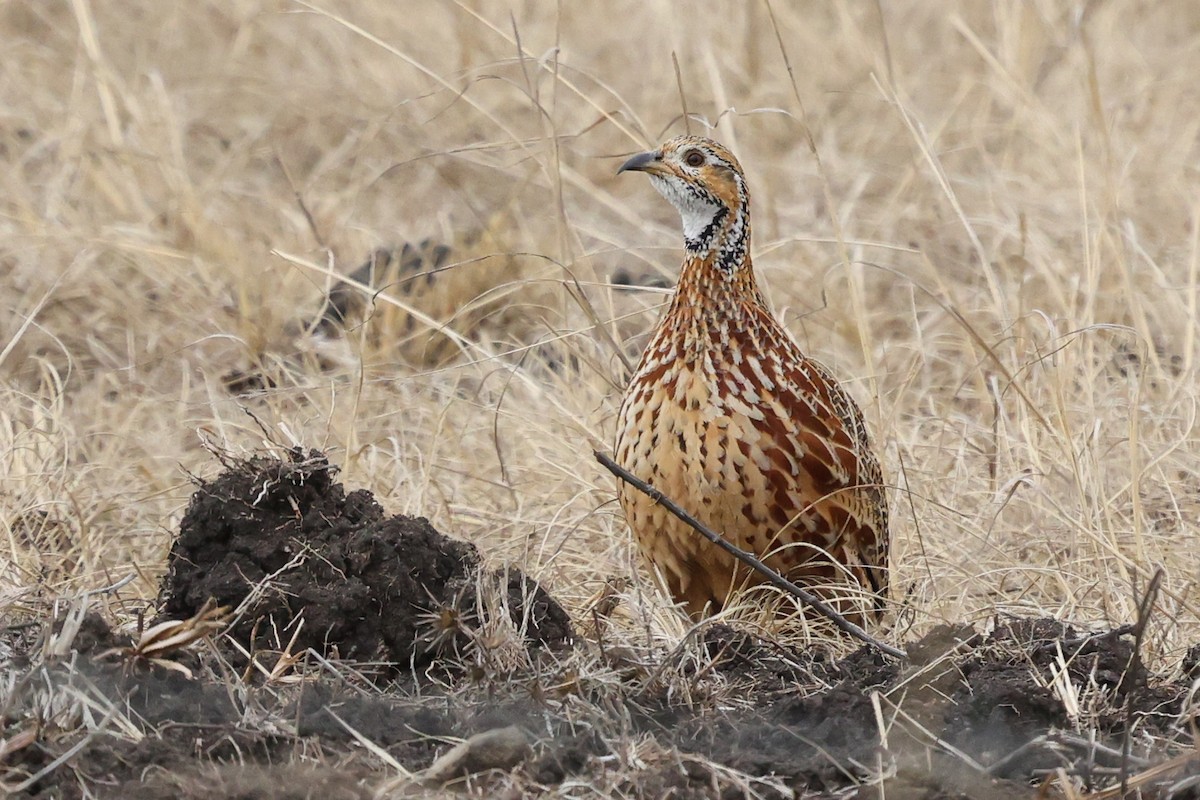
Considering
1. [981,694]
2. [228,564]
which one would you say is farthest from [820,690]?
[228,564]

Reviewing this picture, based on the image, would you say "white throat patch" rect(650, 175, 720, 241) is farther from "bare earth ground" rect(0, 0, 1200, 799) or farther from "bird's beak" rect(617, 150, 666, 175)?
"bare earth ground" rect(0, 0, 1200, 799)

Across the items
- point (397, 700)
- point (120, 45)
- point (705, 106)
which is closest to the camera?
point (397, 700)

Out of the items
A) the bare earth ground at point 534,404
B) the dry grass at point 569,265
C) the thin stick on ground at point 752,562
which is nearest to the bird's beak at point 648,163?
the bare earth ground at point 534,404

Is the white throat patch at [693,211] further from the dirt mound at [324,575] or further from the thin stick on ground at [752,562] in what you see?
the dirt mound at [324,575]

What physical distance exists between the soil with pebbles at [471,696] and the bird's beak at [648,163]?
1.00 m

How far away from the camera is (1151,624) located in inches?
146

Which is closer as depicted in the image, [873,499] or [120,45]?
[873,499]

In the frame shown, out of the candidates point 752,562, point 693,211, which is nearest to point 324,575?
point 752,562

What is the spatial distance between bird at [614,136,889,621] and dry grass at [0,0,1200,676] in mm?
192

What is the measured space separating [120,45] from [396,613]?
5.77m

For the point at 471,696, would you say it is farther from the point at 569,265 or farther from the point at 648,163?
the point at 569,265

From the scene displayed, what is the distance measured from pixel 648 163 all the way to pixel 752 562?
1034 millimetres

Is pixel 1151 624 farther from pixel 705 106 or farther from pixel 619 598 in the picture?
pixel 705 106

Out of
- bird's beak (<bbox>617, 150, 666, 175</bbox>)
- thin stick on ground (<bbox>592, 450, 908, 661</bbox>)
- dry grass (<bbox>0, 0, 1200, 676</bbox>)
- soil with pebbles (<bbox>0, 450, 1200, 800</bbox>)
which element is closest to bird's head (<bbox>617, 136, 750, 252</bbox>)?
bird's beak (<bbox>617, 150, 666, 175</bbox>)
